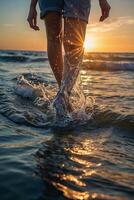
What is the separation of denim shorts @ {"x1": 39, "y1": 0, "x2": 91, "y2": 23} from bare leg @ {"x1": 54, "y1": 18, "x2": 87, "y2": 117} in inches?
2.3

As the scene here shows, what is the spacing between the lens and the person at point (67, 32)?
3.64 metres

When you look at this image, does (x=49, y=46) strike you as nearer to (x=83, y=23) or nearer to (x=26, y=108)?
(x=83, y=23)

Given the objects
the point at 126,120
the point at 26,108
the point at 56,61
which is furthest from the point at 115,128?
the point at 26,108

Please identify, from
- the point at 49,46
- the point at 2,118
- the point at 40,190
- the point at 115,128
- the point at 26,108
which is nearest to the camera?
the point at 40,190

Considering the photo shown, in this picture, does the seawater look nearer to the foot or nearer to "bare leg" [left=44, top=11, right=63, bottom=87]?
the foot

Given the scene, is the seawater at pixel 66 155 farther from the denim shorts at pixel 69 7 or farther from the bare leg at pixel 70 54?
the denim shorts at pixel 69 7

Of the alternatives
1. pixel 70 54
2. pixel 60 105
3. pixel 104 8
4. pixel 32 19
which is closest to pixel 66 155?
pixel 60 105

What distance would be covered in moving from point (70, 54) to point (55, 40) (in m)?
0.28

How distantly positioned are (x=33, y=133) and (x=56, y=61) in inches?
43.8

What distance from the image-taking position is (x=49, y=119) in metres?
3.68

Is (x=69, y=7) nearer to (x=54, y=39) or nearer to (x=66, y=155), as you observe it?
(x=54, y=39)

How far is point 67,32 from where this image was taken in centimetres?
366

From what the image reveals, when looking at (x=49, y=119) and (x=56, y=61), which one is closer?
(x=49, y=119)

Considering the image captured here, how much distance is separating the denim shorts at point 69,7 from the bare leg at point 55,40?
6 centimetres
